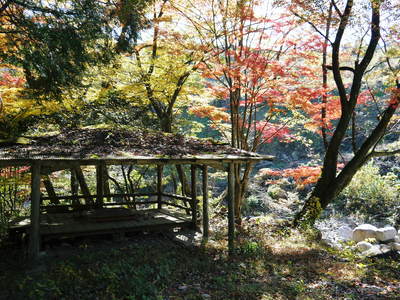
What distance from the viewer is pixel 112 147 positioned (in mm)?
7133

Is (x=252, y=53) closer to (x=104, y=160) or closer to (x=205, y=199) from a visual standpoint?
(x=205, y=199)

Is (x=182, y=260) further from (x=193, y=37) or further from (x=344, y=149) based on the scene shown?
(x=344, y=149)

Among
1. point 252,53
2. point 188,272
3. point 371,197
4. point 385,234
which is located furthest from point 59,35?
point 371,197

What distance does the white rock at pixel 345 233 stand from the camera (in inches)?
539

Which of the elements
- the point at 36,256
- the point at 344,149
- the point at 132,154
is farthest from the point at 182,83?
the point at 344,149

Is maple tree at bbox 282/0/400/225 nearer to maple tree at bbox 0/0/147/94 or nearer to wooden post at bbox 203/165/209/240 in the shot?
wooden post at bbox 203/165/209/240

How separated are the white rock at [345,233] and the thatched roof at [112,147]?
25.6 feet

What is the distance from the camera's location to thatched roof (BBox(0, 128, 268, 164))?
6.33 meters

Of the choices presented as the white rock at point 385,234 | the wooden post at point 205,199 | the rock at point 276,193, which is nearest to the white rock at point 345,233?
the white rock at point 385,234

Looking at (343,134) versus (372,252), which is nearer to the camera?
(343,134)

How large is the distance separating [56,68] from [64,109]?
4.03 metres

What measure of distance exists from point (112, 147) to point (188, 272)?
9.50ft

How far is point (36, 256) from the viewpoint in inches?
254

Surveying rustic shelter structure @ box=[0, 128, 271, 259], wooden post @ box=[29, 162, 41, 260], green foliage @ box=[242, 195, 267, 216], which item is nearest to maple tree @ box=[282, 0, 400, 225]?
rustic shelter structure @ box=[0, 128, 271, 259]
